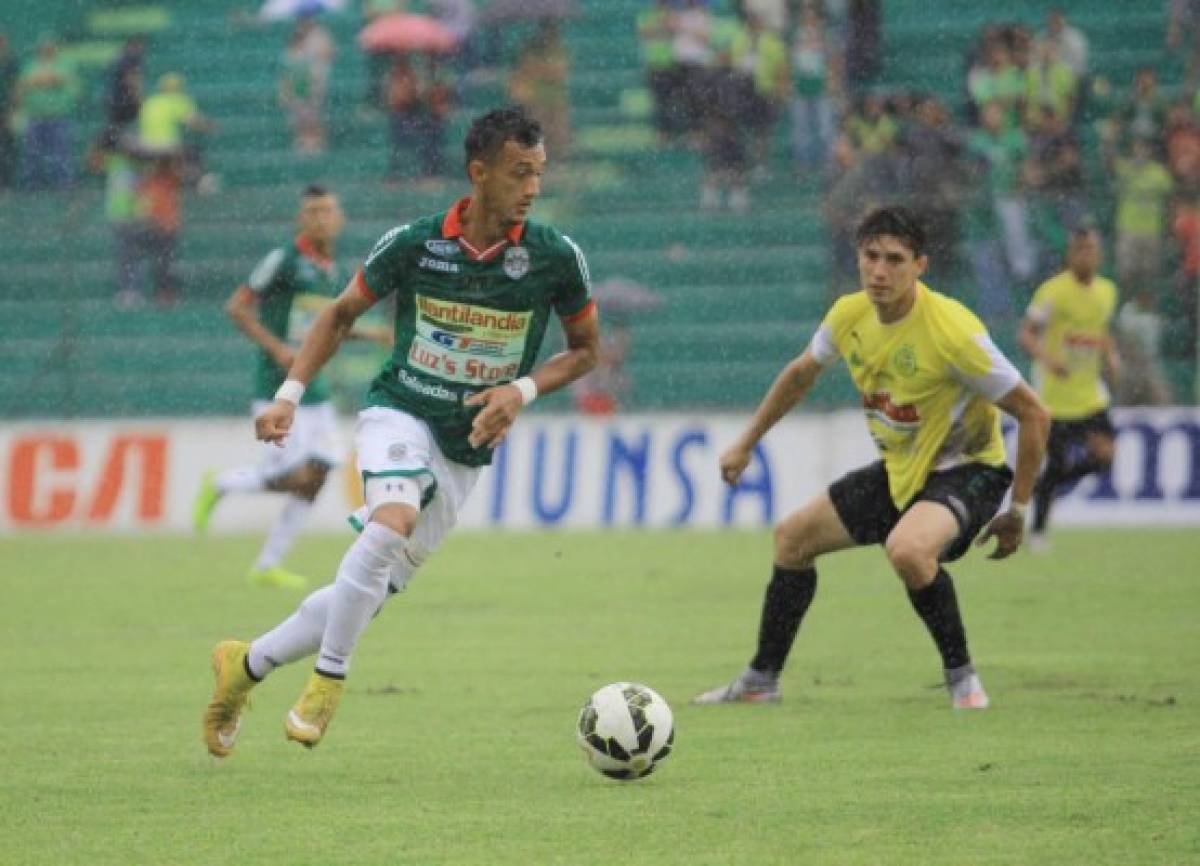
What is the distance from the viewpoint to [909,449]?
32.1 ft

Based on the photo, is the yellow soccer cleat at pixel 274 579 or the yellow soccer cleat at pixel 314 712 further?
the yellow soccer cleat at pixel 274 579

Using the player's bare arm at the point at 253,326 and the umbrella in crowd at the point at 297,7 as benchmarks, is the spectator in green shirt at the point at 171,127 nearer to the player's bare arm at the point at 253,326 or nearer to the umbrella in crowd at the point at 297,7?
the umbrella in crowd at the point at 297,7

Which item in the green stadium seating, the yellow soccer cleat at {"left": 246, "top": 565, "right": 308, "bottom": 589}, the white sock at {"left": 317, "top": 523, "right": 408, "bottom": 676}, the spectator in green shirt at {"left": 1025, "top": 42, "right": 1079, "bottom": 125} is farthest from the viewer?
the spectator in green shirt at {"left": 1025, "top": 42, "right": 1079, "bottom": 125}

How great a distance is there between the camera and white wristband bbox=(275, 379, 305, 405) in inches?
324

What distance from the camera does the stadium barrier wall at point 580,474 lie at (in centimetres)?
1978

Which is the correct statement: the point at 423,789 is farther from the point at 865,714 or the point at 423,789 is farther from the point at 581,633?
the point at 581,633

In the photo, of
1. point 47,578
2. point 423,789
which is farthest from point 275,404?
point 47,578

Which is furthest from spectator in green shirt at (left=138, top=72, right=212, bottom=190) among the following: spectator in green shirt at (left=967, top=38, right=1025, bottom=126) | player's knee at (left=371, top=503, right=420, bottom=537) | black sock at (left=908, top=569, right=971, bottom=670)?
player's knee at (left=371, top=503, right=420, bottom=537)

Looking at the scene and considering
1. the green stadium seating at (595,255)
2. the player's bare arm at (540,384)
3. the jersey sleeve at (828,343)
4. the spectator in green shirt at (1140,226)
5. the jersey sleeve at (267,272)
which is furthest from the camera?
the green stadium seating at (595,255)

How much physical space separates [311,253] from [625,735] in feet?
27.9

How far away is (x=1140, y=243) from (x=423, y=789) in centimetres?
1412

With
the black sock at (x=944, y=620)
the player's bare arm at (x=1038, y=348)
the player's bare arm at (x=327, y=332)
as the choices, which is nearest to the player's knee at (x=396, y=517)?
the player's bare arm at (x=327, y=332)

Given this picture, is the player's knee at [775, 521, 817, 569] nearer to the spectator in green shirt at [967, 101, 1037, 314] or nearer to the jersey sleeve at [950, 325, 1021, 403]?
the jersey sleeve at [950, 325, 1021, 403]

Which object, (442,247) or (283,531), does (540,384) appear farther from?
(283,531)
